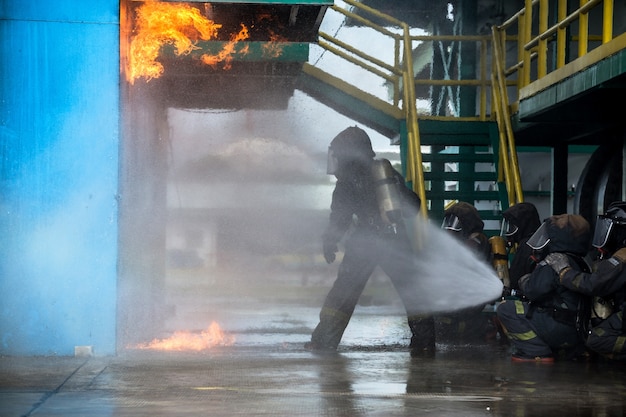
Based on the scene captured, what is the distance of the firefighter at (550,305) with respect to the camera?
23.9 feet

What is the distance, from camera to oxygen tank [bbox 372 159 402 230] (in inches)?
318

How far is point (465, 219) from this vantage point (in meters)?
9.27

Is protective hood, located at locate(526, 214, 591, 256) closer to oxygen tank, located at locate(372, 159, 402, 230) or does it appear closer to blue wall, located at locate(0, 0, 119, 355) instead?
oxygen tank, located at locate(372, 159, 402, 230)

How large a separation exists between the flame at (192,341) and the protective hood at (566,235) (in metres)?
3.08

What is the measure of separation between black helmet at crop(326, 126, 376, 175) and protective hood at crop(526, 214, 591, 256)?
1747mm

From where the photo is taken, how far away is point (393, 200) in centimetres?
810

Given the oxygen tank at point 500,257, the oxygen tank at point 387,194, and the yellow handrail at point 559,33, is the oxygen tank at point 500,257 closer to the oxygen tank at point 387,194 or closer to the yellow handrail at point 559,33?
the oxygen tank at point 387,194

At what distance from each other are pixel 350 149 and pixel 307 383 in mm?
2761

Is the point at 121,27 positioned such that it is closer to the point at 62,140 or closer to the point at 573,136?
the point at 62,140

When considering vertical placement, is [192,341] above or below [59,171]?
below

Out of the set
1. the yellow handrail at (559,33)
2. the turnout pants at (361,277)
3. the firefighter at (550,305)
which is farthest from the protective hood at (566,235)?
the yellow handrail at (559,33)

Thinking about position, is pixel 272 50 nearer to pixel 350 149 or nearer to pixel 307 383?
pixel 350 149

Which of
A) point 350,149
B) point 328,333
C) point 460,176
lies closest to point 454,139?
point 460,176

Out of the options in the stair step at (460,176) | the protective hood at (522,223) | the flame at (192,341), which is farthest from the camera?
the stair step at (460,176)
